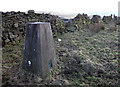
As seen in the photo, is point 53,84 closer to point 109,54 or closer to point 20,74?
point 20,74

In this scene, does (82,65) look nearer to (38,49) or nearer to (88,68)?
(88,68)

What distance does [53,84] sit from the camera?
254 cm

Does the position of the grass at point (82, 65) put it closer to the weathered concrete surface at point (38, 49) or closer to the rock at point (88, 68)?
the rock at point (88, 68)

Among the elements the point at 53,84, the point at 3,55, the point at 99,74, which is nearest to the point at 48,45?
the point at 53,84

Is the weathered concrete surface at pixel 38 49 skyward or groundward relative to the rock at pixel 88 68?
skyward

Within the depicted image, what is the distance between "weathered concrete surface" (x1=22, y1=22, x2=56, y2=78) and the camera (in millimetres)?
2668

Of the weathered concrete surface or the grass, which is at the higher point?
the weathered concrete surface

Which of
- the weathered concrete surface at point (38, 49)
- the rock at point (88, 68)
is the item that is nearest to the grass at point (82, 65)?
the rock at point (88, 68)

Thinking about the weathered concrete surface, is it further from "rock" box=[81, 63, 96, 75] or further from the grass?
"rock" box=[81, 63, 96, 75]

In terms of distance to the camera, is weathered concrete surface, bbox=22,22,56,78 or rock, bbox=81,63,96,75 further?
rock, bbox=81,63,96,75

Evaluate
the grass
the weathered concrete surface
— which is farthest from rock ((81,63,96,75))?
the weathered concrete surface

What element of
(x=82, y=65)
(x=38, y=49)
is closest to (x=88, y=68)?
(x=82, y=65)

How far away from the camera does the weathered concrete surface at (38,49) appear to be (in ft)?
8.75

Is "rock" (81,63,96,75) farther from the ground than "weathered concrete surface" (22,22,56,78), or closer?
closer
